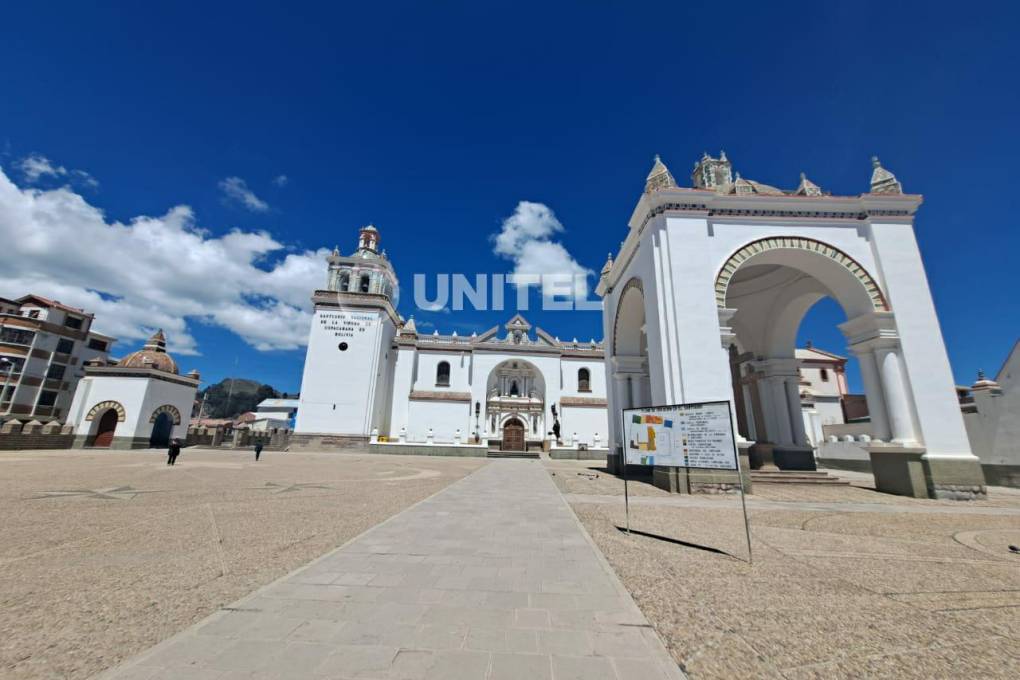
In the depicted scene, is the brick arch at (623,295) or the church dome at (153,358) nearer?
the brick arch at (623,295)

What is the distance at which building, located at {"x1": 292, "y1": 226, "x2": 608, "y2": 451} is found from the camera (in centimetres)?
3027

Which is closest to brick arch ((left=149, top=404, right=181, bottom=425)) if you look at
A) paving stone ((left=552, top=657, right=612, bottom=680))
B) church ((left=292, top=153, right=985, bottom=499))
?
church ((left=292, top=153, right=985, bottom=499))

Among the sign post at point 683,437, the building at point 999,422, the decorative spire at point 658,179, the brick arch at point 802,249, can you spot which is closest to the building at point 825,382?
the building at point 999,422

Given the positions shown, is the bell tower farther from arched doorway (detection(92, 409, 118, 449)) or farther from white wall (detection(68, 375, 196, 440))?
arched doorway (detection(92, 409, 118, 449))

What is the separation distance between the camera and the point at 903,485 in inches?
386

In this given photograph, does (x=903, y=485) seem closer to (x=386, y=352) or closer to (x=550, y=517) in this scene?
(x=550, y=517)

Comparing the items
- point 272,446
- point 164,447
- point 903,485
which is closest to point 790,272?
point 903,485

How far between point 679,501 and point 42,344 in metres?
51.9

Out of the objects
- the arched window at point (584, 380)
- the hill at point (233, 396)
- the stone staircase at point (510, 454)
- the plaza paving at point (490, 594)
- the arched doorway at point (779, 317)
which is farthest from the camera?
the hill at point (233, 396)

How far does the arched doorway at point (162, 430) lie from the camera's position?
28.1 metres

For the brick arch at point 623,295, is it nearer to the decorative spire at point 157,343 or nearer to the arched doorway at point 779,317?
the arched doorway at point 779,317

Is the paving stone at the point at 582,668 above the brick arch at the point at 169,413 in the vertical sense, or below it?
below

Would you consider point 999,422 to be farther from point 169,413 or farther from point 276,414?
point 276,414

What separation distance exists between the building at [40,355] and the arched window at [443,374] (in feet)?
103
